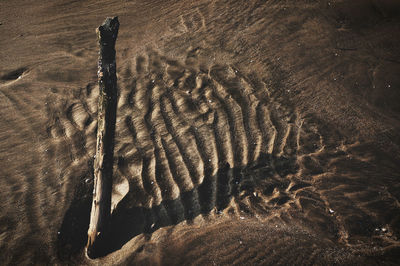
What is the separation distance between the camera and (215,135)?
4551 mm

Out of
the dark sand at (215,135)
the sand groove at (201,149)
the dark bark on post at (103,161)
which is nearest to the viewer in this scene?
the dark bark on post at (103,161)

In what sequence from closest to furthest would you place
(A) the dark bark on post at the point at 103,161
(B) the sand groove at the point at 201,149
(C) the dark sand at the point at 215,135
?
(A) the dark bark on post at the point at 103,161 → (C) the dark sand at the point at 215,135 → (B) the sand groove at the point at 201,149

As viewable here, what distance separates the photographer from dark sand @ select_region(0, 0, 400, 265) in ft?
11.5

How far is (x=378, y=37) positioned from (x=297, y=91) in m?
2.16

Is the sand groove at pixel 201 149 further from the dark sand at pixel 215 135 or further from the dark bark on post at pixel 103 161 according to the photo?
the dark bark on post at pixel 103 161

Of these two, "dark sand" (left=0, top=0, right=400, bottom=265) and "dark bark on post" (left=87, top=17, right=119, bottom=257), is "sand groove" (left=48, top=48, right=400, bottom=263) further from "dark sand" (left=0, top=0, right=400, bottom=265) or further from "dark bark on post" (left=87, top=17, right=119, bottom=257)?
"dark bark on post" (left=87, top=17, right=119, bottom=257)

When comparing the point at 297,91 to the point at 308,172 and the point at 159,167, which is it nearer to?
the point at 308,172

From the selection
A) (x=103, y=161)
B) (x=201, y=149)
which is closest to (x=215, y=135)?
(x=201, y=149)

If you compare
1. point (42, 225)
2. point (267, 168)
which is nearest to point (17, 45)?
point (42, 225)

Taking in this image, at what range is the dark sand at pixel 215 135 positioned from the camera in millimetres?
3500

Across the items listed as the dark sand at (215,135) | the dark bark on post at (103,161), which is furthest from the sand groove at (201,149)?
the dark bark on post at (103,161)

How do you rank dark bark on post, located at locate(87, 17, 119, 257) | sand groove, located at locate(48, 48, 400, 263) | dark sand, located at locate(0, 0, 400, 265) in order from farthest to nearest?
sand groove, located at locate(48, 48, 400, 263) < dark sand, located at locate(0, 0, 400, 265) < dark bark on post, located at locate(87, 17, 119, 257)

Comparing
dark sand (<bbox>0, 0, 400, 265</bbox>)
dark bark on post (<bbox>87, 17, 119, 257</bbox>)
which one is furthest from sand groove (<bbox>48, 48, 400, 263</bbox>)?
dark bark on post (<bbox>87, 17, 119, 257</bbox>)

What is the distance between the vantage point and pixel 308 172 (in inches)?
160
